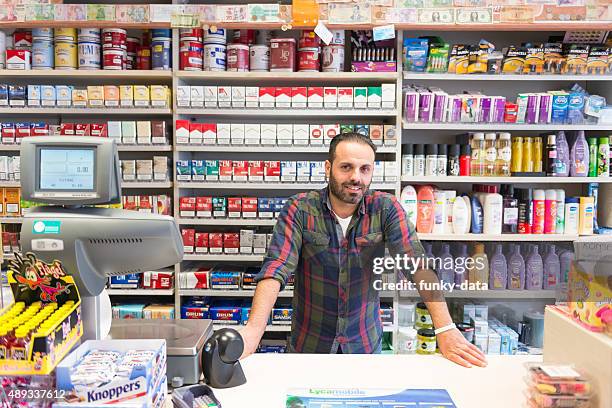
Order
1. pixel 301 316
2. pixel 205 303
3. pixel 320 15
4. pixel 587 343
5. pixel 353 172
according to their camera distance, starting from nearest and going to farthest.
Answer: pixel 587 343 < pixel 353 172 < pixel 301 316 < pixel 320 15 < pixel 205 303

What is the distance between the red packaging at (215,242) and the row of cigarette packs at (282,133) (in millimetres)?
638

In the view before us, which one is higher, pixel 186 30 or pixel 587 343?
pixel 186 30

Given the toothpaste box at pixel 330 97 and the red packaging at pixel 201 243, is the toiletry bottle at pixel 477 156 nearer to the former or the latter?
the toothpaste box at pixel 330 97

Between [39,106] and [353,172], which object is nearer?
[353,172]

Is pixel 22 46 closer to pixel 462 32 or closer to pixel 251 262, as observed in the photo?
pixel 251 262

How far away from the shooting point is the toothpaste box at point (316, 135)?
12.1ft

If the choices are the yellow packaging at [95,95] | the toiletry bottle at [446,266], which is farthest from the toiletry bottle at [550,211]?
the yellow packaging at [95,95]

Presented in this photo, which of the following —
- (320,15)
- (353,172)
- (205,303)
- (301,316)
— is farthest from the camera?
(205,303)

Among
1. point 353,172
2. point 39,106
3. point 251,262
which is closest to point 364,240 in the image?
point 353,172

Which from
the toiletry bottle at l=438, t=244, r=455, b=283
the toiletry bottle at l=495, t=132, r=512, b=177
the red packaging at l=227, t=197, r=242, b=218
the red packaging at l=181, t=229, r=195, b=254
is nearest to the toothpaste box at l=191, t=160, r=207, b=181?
the red packaging at l=227, t=197, r=242, b=218

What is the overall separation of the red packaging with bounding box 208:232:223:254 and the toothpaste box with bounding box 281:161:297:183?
607 millimetres

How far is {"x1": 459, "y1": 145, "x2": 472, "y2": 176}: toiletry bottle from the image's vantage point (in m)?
3.71

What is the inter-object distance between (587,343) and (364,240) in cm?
112

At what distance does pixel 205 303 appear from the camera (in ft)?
12.6
